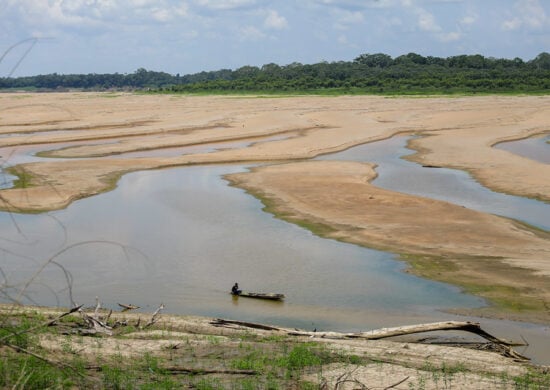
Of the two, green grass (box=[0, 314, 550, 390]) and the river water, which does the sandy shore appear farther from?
green grass (box=[0, 314, 550, 390])

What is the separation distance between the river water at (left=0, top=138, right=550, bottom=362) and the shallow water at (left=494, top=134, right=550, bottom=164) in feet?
43.2

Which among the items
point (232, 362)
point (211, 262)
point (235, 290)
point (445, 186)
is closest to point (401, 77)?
point (445, 186)

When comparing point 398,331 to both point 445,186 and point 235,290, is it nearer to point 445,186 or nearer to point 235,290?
point 235,290

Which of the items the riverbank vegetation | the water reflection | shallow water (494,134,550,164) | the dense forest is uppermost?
the dense forest

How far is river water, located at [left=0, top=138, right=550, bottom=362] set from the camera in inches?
513

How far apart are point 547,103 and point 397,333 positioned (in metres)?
62.7

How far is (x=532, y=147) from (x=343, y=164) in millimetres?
13422

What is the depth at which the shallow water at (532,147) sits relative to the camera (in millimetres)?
35312

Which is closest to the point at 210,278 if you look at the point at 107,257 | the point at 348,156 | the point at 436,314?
the point at 107,257

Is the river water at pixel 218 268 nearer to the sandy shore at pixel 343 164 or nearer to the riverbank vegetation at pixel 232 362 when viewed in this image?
the sandy shore at pixel 343 164

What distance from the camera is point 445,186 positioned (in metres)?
26.7

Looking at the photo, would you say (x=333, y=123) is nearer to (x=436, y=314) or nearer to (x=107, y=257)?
(x=107, y=257)

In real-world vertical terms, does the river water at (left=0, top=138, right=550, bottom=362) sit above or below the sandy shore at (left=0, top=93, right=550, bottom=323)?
below

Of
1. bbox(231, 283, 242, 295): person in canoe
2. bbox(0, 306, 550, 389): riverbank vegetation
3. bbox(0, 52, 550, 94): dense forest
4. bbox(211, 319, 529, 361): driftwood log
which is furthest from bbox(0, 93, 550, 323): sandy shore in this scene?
bbox(0, 52, 550, 94): dense forest
